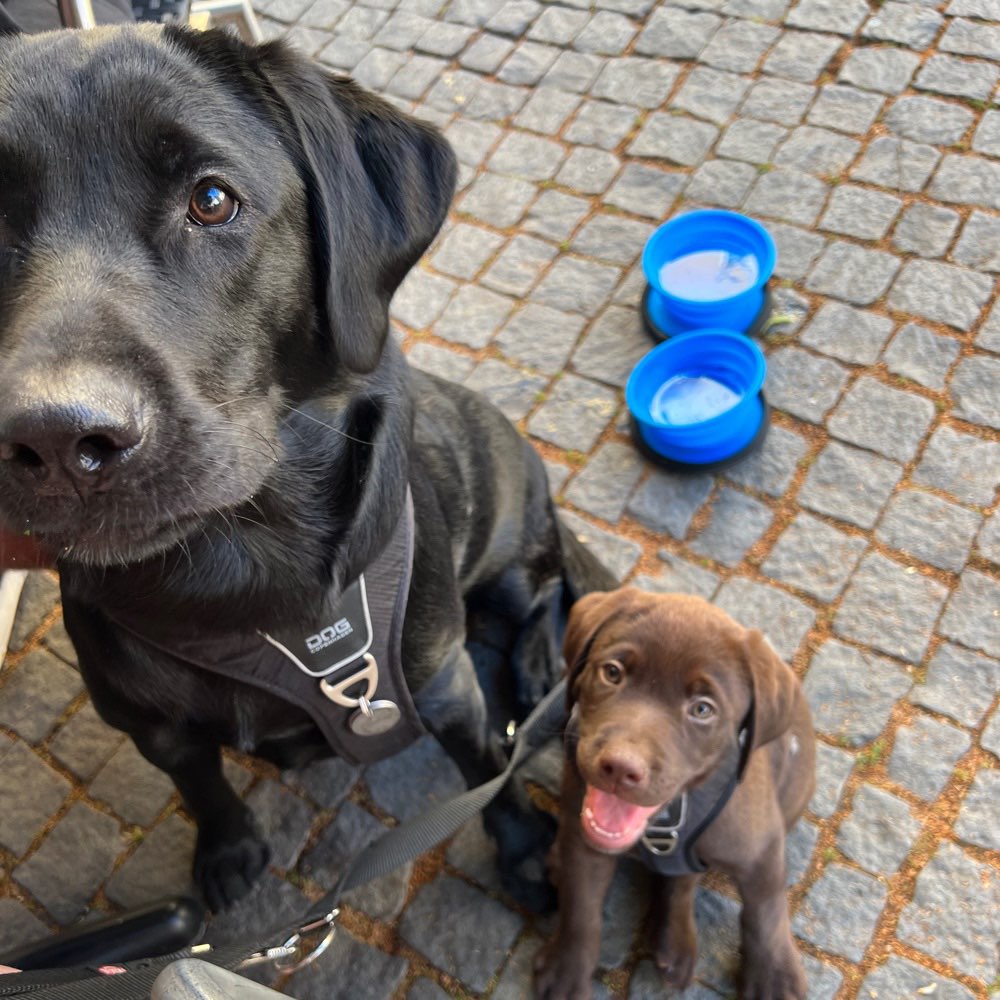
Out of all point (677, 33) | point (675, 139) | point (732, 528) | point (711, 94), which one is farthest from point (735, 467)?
point (677, 33)

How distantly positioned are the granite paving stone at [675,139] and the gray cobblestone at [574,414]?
4.08 feet

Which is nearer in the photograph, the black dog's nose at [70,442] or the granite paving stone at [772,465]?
the black dog's nose at [70,442]

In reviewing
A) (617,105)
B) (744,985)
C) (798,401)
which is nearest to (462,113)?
(617,105)

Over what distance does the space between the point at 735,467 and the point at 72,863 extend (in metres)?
2.47

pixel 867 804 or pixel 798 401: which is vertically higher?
pixel 798 401

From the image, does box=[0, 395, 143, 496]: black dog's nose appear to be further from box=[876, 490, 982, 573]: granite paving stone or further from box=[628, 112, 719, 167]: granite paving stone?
box=[628, 112, 719, 167]: granite paving stone

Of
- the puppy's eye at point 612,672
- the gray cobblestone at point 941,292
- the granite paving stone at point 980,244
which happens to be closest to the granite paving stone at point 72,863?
the puppy's eye at point 612,672

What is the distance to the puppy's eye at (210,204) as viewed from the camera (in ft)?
5.68

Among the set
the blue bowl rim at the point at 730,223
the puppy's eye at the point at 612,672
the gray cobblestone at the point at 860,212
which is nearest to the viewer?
the puppy's eye at the point at 612,672

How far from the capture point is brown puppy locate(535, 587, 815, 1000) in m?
2.28

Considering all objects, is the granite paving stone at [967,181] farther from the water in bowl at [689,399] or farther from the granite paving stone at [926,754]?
the granite paving stone at [926,754]

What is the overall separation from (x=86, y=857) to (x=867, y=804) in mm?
2275

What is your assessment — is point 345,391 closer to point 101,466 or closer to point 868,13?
point 101,466

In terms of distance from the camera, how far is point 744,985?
2645mm
